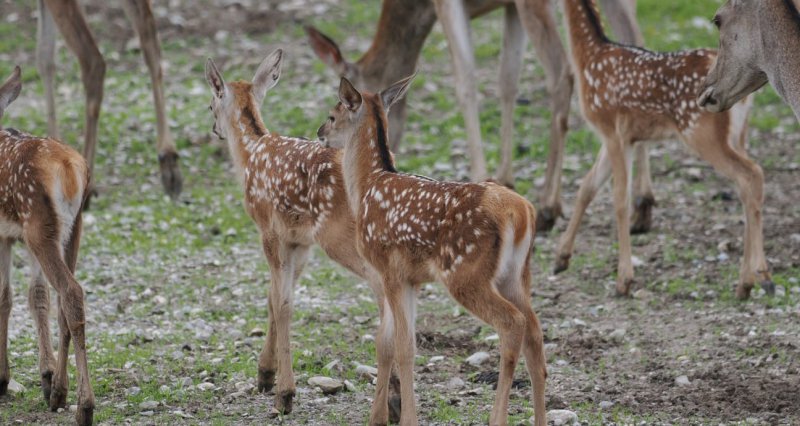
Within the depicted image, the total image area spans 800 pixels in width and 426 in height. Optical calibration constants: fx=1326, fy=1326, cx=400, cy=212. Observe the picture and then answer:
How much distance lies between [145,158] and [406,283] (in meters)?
6.78

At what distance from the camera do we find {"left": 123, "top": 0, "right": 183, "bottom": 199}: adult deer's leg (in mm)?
10914

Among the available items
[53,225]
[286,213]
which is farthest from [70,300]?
[286,213]

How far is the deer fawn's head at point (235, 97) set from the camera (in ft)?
23.2

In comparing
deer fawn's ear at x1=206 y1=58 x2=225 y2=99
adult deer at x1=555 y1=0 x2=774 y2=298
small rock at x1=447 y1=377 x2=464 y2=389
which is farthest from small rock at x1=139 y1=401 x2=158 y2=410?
adult deer at x1=555 y1=0 x2=774 y2=298

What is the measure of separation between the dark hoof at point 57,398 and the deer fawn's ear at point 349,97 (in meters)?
1.95

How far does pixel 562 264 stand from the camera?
29.5ft

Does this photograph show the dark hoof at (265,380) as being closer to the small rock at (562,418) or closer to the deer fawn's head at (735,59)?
the small rock at (562,418)

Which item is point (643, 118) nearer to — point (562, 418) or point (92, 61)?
point (562, 418)

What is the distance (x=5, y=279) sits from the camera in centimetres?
676

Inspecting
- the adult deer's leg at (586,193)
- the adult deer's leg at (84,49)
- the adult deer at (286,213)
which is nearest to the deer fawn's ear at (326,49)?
the adult deer's leg at (84,49)

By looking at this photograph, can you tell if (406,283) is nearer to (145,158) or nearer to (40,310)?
(40,310)

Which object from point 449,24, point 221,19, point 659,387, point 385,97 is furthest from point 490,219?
point 221,19

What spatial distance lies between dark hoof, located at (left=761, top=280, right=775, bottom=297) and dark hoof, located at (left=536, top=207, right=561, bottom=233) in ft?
7.39

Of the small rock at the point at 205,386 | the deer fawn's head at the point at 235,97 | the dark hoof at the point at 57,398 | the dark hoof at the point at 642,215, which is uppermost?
the deer fawn's head at the point at 235,97
